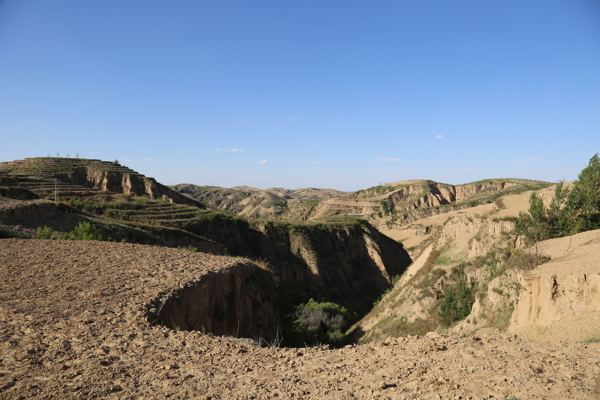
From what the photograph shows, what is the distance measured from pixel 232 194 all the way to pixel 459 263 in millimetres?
173140

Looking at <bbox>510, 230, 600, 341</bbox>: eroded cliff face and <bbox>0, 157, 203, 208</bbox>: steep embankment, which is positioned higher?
<bbox>0, 157, 203, 208</bbox>: steep embankment

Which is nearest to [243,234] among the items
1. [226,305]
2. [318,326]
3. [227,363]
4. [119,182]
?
[318,326]

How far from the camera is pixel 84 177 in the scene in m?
60.7

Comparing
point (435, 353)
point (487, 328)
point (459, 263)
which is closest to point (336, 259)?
point (459, 263)

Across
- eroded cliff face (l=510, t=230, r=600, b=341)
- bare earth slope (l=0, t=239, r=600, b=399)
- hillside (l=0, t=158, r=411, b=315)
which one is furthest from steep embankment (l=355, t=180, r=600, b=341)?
hillside (l=0, t=158, r=411, b=315)

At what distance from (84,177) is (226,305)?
197ft

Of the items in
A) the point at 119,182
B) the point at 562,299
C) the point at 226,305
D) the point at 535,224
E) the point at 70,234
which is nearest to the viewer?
the point at 562,299

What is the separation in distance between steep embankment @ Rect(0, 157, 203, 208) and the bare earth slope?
4118cm

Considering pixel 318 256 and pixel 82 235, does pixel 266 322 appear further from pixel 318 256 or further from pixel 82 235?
pixel 318 256

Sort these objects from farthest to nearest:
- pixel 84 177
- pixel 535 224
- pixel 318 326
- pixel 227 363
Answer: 1. pixel 84 177
2. pixel 318 326
3. pixel 535 224
4. pixel 227 363

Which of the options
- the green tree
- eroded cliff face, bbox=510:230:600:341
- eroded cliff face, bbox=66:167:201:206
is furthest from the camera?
eroded cliff face, bbox=66:167:201:206

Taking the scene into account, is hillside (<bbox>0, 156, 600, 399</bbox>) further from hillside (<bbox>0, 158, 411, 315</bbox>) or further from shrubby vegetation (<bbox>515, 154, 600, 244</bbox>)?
hillside (<bbox>0, 158, 411, 315</bbox>)

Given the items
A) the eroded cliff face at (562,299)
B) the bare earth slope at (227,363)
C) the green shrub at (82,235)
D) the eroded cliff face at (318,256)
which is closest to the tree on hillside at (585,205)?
the eroded cliff face at (562,299)

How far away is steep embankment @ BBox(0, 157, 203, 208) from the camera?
1844 inches
